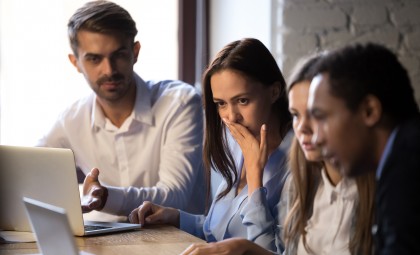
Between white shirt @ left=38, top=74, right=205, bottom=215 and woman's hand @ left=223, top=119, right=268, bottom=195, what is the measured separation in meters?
0.58

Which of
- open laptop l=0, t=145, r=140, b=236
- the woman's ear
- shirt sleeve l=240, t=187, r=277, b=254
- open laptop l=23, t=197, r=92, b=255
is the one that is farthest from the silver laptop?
the woman's ear

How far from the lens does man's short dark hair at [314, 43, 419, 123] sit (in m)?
1.18

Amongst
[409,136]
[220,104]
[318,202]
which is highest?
[409,136]

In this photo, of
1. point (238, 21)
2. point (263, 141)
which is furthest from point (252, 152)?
point (238, 21)

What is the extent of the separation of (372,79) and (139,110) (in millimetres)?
1563

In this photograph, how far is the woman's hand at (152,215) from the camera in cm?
211

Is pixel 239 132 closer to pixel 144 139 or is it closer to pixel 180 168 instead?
pixel 180 168

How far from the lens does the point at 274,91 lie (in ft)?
6.92

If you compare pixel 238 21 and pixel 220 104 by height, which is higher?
pixel 238 21

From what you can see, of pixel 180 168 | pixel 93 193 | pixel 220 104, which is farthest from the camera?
pixel 180 168

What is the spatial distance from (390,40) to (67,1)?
4.16 feet

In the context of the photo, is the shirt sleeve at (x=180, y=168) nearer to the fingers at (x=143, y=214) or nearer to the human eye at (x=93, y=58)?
the fingers at (x=143, y=214)

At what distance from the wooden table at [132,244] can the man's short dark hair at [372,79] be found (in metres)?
0.66

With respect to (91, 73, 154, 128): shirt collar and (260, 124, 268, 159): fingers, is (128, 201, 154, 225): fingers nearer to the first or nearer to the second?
(260, 124, 268, 159): fingers
